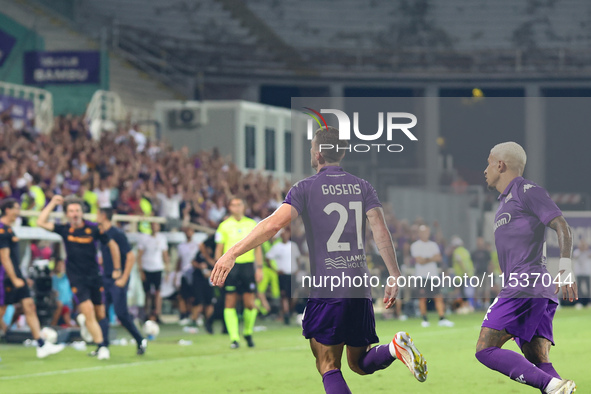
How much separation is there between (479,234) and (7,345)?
26.6ft

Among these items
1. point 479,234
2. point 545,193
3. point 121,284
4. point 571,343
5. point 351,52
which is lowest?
point 571,343

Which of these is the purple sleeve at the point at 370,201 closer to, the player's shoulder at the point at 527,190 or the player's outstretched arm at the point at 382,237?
the player's outstretched arm at the point at 382,237

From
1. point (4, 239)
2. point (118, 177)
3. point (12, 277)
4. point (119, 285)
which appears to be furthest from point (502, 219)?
point (118, 177)

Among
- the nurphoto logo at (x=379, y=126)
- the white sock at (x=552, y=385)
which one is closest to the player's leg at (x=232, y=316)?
the nurphoto logo at (x=379, y=126)

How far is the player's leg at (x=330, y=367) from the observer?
23.6ft

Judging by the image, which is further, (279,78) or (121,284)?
(279,78)

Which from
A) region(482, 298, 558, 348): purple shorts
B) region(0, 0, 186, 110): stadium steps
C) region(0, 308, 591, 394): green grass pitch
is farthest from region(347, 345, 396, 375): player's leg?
region(0, 0, 186, 110): stadium steps

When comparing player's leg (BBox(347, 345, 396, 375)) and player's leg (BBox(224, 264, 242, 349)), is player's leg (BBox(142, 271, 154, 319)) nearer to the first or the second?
player's leg (BBox(224, 264, 242, 349))

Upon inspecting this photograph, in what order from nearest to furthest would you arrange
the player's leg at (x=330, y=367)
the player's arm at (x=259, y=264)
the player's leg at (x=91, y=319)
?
the player's leg at (x=330, y=367)
the player's leg at (x=91, y=319)
the player's arm at (x=259, y=264)

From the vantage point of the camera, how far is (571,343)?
16.8 m

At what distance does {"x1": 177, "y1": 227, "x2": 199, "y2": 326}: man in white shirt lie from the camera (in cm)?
2112

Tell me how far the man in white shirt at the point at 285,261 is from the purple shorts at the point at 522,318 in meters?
14.1

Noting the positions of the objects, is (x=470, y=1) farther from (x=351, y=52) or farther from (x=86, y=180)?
(x=86, y=180)

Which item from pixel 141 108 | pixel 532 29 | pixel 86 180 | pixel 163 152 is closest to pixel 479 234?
pixel 86 180
